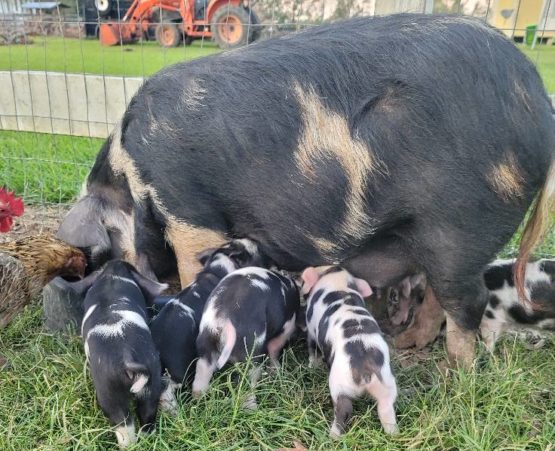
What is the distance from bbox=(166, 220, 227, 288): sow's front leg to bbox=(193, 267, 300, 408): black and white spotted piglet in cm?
24

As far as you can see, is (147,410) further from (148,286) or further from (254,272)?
(254,272)

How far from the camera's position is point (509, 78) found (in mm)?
2322

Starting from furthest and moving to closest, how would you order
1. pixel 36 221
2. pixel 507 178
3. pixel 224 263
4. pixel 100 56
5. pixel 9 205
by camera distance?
pixel 100 56 < pixel 36 221 < pixel 9 205 < pixel 224 263 < pixel 507 178

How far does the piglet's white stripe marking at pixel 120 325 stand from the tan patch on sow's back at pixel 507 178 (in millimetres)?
1442

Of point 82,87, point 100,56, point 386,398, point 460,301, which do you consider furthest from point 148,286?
point 100,56

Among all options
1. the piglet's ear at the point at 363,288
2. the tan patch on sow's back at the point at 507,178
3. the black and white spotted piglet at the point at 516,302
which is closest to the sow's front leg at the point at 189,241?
the piglet's ear at the point at 363,288

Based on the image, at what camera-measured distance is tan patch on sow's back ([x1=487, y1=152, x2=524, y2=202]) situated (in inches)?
91.4

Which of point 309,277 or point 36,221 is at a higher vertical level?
point 309,277

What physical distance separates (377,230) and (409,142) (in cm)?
40

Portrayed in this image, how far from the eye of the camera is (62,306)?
9.46 feet

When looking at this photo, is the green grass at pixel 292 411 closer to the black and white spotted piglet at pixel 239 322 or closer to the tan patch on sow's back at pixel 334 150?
the black and white spotted piglet at pixel 239 322

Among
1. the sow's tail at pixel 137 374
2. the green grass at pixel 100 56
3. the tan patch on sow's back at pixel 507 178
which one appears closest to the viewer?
the sow's tail at pixel 137 374

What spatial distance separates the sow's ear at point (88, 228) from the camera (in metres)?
2.99

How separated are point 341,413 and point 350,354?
8.7 inches
